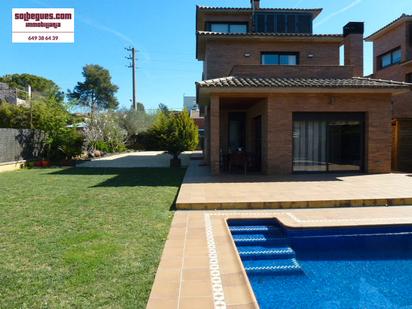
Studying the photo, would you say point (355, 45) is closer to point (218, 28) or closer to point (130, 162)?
point (218, 28)

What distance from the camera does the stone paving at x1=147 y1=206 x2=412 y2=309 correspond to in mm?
3643

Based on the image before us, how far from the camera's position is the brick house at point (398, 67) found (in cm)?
1667

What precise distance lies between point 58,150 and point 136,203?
15831 mm

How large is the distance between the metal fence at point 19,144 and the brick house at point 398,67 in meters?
20.1

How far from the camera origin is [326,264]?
559cm

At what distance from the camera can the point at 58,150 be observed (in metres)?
22.6

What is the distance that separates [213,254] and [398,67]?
22523mm

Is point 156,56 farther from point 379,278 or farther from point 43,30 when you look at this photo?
point 379,278

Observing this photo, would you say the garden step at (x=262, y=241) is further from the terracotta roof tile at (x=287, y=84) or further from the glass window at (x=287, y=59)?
the glass window at (x=287, y=59)

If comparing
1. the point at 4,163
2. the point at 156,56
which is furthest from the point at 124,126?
the point at 4,163

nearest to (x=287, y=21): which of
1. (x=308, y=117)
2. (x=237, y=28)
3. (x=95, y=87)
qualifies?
(x=237, y=28)

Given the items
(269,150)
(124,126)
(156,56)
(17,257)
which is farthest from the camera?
(156,56)

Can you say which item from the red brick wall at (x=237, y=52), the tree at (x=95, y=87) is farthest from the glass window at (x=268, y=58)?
the tree at (x=95, y=87)

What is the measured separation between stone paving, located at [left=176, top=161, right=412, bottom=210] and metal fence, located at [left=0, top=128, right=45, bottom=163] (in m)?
11.9
